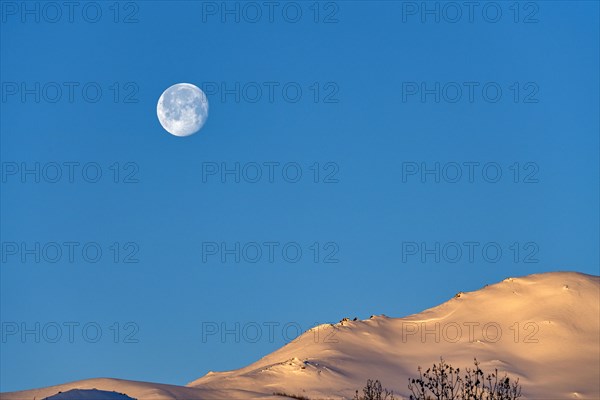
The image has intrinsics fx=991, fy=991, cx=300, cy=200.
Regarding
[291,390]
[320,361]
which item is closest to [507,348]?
[320,361]

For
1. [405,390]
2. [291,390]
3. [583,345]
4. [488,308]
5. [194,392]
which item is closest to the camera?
[194,392]

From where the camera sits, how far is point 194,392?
1843 inches

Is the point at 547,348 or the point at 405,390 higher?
the point at 547,348

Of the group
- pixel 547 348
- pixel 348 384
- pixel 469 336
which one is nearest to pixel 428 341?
pixel 469 336

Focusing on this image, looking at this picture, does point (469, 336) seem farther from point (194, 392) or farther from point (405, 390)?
point (194, 392)

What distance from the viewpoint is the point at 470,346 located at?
239ft

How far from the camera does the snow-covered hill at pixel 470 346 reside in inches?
2532

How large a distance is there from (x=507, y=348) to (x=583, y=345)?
5494 mm

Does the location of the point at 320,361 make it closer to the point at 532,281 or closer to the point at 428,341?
the point at 428,341

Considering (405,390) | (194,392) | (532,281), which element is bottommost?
(194,392)

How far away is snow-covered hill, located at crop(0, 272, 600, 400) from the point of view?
6431 cm

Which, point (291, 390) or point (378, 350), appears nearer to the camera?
point (291, 390)

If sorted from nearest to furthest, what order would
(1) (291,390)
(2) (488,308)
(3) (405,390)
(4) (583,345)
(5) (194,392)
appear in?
(5) (194,392)
(1) (291,390)
(3) (405,390)
(4) (583,345)
(2) (488,308)

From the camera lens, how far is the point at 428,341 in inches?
3000
